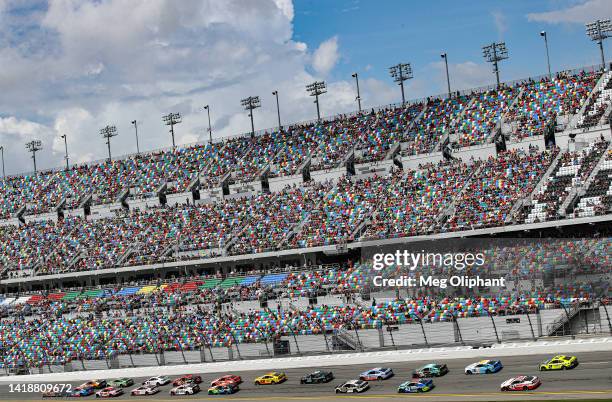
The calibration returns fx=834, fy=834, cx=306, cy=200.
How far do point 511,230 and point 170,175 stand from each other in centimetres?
4805

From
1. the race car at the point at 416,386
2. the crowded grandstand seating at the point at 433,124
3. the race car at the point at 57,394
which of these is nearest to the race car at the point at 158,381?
the race car at the point at 57,394

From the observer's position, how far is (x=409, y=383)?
46.7 m

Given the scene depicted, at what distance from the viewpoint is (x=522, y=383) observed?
43.1 meters

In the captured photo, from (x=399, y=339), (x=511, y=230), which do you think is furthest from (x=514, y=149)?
(x=399, y=339)

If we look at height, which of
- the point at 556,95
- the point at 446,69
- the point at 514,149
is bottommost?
the point at 514,149

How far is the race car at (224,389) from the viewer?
54.0 m

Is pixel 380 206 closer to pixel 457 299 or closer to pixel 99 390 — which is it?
pixel 457 299

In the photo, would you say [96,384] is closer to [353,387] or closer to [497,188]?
[353,387]

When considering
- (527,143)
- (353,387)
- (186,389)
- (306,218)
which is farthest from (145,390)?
(527,143)

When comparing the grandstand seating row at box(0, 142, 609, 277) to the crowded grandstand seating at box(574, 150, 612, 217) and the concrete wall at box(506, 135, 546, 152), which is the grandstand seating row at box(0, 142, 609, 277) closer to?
the crowded grandstand seating at box(574, 150, 612, 217)

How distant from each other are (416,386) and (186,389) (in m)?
17.3

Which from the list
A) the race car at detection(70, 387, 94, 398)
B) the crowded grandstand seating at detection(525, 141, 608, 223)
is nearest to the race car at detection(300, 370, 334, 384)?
the race car at detection(70, 387, 94, 398)

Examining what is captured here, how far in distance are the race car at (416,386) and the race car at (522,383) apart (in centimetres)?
448

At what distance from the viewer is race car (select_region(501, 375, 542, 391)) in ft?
140
